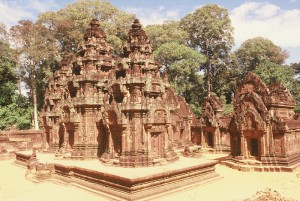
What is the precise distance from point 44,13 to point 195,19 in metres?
20.6

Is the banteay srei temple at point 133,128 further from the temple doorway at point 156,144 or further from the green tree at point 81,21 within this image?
the green tree at point 81,21

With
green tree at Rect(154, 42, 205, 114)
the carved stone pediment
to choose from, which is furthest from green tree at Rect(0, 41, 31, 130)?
the carved stone pediment

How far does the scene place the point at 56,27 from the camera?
3681 centimetres

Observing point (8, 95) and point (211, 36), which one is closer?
point (8, 95)

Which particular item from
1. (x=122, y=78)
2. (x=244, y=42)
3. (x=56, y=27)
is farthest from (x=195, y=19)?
(x=122, y=78)

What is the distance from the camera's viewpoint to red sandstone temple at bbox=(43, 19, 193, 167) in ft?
47.9

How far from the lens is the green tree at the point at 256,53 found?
4378cm

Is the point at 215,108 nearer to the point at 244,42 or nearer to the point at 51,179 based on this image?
the point at 51,179

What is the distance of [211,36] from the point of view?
42.2 m

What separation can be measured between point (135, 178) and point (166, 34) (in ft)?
112

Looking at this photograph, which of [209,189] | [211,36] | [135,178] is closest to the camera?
[135,178]

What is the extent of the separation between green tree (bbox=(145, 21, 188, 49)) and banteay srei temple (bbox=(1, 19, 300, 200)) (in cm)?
2132

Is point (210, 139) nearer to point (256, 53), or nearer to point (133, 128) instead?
point (133, 128)

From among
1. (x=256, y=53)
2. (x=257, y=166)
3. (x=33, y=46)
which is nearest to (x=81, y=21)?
(x=33, y=46)
